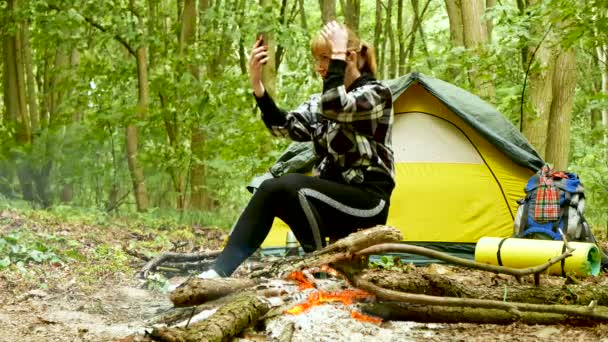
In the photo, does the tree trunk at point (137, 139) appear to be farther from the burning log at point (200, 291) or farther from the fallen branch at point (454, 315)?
the fallen branch at point (454, 315)

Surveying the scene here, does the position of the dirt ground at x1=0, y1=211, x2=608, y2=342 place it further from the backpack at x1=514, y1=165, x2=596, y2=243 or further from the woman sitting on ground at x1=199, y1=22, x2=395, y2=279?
the backpack at x1=514, y1=165, x2=596, y2=243

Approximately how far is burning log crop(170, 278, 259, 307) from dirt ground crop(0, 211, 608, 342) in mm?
180

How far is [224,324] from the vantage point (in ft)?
8.38

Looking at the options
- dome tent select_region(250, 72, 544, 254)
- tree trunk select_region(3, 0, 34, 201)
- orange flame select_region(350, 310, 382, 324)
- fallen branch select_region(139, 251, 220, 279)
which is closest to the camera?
orange flame select_region(350, 310, 382, 324)

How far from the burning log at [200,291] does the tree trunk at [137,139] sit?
7.93 metres

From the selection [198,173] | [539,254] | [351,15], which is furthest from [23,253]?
[351,15]

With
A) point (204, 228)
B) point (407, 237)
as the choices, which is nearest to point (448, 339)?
point (407, 237)

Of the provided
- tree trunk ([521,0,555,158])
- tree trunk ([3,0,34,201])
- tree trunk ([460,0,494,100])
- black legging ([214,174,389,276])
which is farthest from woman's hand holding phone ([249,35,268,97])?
tree trunk ([3,0,34,201])

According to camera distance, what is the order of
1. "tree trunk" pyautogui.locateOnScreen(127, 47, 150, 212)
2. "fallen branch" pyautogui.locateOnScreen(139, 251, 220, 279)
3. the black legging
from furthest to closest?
1. "tree trunk" pyautogui.locateOnScreen(127, 47, 150, 212)
2. "fallen branch" pyautogui.locateOnScreen(139, 251, 220, 279)
3. the black legging

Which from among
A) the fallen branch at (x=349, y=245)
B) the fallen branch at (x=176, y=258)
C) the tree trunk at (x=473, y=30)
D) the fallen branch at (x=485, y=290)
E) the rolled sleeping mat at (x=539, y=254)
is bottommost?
the fallen branch at (x=176, y=258)

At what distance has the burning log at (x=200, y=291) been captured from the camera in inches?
118

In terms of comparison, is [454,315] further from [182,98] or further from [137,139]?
[137,139]

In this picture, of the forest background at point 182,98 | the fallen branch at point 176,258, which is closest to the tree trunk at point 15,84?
the forest background at point 182,98

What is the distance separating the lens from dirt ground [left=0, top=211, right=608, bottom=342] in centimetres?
303
